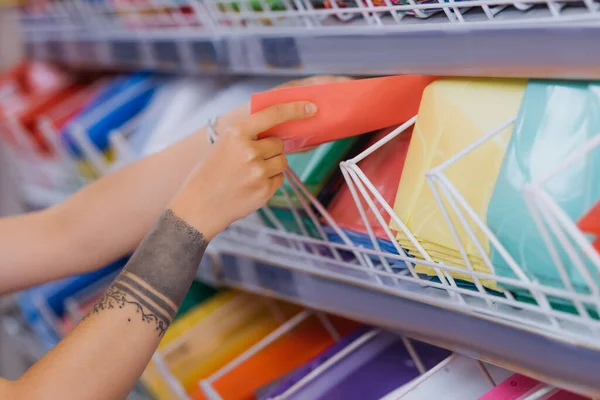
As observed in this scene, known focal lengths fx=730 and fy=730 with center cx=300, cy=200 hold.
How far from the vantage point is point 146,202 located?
1.29 metres

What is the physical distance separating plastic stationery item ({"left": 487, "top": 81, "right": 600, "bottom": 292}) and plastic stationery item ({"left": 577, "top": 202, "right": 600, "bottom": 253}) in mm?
39

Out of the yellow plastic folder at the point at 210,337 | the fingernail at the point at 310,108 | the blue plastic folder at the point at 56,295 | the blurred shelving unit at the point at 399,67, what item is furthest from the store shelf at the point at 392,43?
the blue plastic folder at the point at 56,295

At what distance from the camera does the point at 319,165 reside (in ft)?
3.81

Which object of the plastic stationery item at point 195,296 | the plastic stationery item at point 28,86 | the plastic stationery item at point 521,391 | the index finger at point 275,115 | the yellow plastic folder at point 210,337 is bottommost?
the plastic stationery item at point 521,391

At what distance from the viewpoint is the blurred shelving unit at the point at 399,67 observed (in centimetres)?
76

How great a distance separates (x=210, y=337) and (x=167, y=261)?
0.58m

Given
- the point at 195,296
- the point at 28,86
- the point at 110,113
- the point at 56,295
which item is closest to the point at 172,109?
the point at 110,113

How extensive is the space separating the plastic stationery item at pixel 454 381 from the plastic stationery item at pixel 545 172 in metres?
0.28

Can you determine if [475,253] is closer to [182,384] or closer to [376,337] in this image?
[376,337]

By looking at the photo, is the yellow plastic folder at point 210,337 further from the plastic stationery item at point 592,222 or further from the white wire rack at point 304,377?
the plastic stationery item at point 592,222

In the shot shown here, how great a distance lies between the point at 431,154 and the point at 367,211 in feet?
0.56

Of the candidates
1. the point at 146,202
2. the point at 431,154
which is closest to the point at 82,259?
the point at 146,202

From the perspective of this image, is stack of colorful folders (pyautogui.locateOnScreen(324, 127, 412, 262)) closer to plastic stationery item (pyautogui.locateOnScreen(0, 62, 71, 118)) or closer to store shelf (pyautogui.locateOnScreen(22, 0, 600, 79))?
store shelf (pyautogui.locateOnScreen(22, 0, 600, 79))

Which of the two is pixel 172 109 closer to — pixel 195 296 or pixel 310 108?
pixel 195 296
